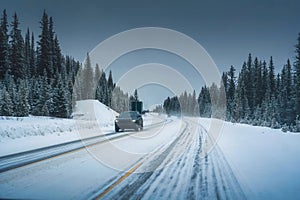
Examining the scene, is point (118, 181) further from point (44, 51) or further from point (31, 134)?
point (44, 51)

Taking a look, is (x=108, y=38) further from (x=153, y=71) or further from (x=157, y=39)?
(x=153, y=71)

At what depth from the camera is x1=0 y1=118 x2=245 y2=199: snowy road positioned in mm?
5160

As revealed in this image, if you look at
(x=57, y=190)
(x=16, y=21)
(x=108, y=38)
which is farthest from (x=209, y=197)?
(x=16, y=21)

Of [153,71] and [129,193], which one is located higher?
[153,71]

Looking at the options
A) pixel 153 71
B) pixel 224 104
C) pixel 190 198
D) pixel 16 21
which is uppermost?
pixel 16 21

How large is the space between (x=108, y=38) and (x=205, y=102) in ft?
247

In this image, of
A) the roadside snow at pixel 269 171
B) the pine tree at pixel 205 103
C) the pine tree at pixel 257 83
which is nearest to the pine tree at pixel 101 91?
the pine tree at pixel 205 103

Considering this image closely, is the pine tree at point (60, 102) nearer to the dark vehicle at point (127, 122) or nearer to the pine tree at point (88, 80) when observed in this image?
the dark vehicle at point (127, 122)

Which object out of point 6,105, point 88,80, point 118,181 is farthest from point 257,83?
point 118,181

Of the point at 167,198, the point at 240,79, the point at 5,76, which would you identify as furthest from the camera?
the point at 240,79

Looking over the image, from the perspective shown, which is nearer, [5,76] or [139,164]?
[139,164]

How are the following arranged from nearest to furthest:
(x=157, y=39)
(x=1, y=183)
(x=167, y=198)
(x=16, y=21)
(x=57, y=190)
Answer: (x=167, y=198), (x=57, y=190), (x=1, y=183), (x=157, y=39), (x=16, y=21)

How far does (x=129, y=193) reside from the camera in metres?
5.15

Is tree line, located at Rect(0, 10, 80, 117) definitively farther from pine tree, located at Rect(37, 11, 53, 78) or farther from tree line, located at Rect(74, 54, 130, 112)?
tree line, located at Rect(74, 54, 130, 112)
